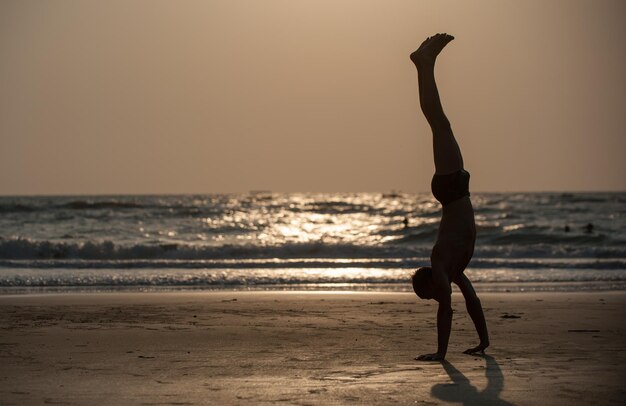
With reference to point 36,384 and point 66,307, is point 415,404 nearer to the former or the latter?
point 36,384

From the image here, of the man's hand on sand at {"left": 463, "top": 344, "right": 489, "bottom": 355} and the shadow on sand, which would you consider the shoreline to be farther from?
the shadow on sand

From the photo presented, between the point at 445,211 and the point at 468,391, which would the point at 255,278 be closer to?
the point at 445,211

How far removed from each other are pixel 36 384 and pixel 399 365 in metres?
2.73

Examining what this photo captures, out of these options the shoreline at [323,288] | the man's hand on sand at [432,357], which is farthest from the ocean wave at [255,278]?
the man's hand on sand at [432,357]

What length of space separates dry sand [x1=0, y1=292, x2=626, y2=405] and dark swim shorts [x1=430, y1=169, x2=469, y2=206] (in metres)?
1.35

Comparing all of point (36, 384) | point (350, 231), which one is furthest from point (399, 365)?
point (350, 231)

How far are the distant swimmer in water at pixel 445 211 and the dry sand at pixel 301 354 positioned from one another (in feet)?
1.75

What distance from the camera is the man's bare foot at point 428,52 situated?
782cm

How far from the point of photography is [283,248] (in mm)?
32031

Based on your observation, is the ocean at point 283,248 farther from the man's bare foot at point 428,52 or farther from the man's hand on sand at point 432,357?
the man's bare foot at point 428,52

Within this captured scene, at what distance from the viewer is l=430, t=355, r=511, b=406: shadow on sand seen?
6.00 metres

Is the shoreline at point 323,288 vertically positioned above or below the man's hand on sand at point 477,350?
below

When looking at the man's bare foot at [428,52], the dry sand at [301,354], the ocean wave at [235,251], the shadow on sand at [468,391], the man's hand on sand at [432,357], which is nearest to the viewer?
the shadow on sand at [468,391]

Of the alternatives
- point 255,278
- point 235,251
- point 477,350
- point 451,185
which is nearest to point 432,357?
point 477,350
